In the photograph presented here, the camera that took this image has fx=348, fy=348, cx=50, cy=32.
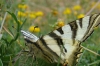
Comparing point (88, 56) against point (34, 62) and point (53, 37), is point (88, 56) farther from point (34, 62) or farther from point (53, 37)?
point (53, 37)

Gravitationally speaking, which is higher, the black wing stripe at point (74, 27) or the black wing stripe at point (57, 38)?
the black wing stripe at point (74, 27)

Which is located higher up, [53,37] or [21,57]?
[53,37]

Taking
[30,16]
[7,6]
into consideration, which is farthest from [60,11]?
[7,6]

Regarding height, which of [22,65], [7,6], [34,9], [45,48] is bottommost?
[34,9]

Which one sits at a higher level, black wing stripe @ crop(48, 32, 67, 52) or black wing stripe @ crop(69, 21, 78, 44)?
black wing stripe @ crop(69, 21, 78, 44)

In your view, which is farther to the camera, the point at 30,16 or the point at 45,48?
the point at 30,16

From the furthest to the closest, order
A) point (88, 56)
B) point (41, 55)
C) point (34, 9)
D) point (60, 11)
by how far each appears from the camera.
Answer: point (34, 9)
point (60, 11)
point (88, 56)
point (41, 55)

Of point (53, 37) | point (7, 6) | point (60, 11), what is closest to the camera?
point (53, 37)
